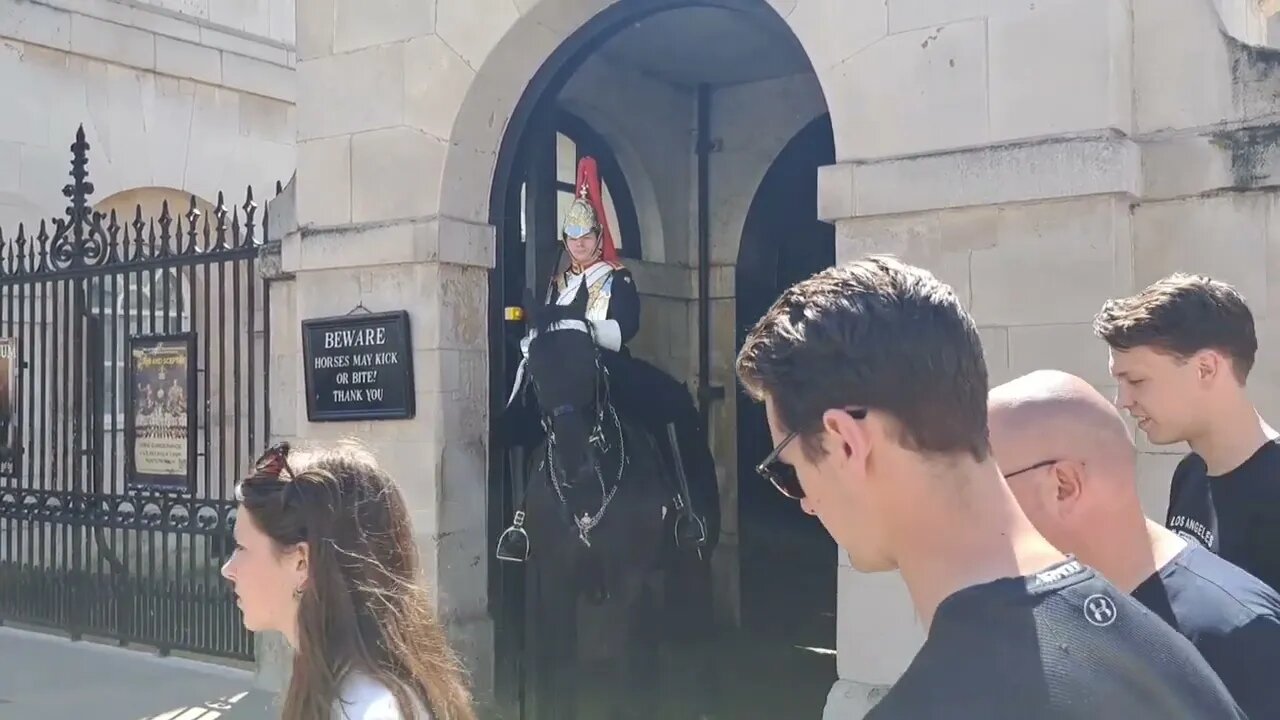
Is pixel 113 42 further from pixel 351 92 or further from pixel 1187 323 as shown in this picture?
pixel 1187 323

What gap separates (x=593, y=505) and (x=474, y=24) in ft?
8.03

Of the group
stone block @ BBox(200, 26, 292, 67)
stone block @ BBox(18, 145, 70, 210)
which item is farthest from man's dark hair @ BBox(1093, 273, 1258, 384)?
stone block @ BBox(200, 26, 292, 67)

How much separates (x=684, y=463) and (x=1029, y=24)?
2568 millimetres

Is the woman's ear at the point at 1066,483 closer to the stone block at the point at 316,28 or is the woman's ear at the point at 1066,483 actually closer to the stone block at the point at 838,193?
the stone block at the point at 838,193

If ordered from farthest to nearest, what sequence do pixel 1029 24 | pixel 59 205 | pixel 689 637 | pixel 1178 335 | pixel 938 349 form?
pixel 59 205 < pixel 689 637 < pixel 1029 24 < pixel 1178 335 < pixel 938 349

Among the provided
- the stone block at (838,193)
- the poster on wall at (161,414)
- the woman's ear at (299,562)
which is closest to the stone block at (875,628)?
the stone block at (838,193)

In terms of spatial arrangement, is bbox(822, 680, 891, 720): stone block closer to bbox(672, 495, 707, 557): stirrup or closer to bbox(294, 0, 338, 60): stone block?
bbox(672, 495, 707, 557): stirrup

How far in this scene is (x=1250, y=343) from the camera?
2.62 meters

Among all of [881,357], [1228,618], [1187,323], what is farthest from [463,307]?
[881,357]

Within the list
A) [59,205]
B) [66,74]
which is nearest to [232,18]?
[66,74]

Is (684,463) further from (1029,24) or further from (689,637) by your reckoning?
(1029,24)

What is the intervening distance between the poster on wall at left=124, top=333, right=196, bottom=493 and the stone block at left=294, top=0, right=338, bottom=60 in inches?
82.0

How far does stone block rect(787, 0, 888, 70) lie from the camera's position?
4.75 metres

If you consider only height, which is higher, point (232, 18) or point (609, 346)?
point (232, 18)
